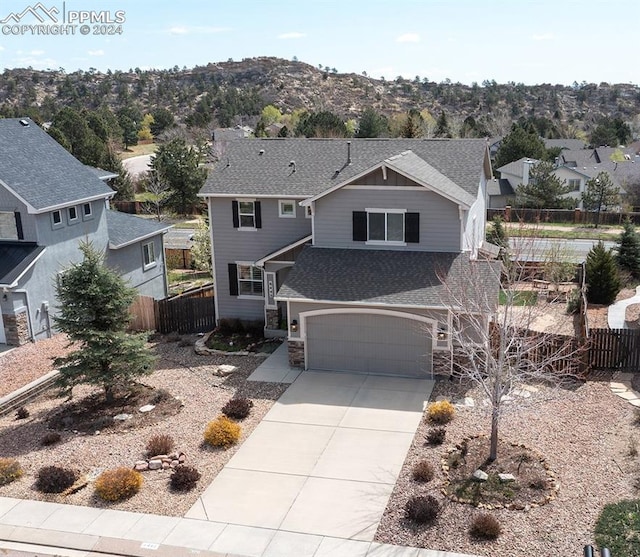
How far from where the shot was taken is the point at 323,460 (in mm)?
16203

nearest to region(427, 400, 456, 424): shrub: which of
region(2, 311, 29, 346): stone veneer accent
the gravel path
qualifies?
the gravel path

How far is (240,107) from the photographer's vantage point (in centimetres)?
11425

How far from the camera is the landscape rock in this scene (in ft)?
47.6

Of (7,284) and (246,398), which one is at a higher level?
(7,284)

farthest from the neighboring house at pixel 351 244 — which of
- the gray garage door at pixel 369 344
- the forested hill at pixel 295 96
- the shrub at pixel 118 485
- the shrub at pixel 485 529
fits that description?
the forested hill at pixel 295 96

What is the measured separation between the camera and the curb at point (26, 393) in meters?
20.2

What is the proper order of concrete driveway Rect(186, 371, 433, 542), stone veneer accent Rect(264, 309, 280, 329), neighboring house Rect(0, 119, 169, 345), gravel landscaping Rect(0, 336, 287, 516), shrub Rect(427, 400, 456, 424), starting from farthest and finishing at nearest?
stone veneer accent Rect(264, 309, 280, 329) < neighboring house Rect(0, 119, 169, 345) < shrub Rect(427, 400, 456, 424) < gravel landscaping Rect(0, 336, 287, 516) < concrete driveway Rect(186, 371, 433, 542)

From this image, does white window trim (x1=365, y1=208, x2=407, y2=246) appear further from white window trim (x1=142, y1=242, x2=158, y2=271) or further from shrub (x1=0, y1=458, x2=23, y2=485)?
white window trim (x1=142, y1=242, x2=158, y2=271)

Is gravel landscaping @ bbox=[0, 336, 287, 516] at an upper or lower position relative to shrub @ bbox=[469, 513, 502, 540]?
lower

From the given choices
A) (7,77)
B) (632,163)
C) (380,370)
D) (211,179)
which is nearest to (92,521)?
(380,370)

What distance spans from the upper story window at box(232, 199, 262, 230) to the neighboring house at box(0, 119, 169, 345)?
5007mm

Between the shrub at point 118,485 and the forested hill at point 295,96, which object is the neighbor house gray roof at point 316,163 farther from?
the forested hill at point 295,96

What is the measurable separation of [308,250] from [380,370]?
5.25 meters

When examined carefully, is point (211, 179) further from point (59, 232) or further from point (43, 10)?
point (43, 10)
